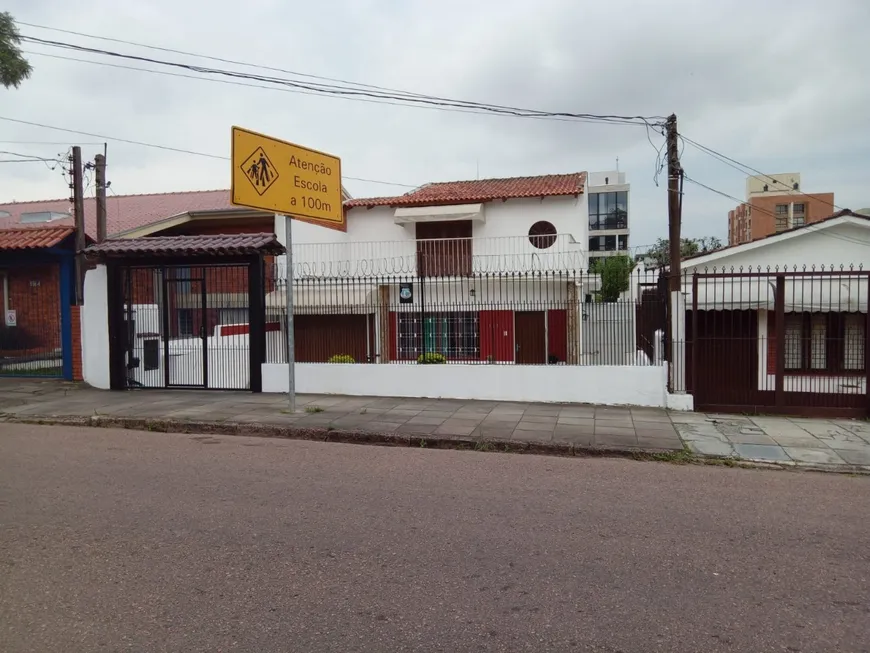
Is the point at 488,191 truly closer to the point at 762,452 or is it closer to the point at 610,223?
the point at 762,452

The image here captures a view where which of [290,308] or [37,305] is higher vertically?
[37,305]

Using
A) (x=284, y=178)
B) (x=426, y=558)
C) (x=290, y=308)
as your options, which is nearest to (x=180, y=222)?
(x=284, y=178)

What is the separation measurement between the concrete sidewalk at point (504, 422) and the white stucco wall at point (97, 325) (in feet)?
3.06

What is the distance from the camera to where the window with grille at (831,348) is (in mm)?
9430

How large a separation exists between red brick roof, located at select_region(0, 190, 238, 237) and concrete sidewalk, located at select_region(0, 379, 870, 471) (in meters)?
11.7

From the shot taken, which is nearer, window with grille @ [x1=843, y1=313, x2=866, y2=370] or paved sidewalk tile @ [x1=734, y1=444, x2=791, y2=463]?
paved sidewalk tile @ [x1=734, y1=444, x2=791, y2=463]

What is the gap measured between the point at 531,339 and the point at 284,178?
5.22 metres

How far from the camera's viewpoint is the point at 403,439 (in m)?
8.01

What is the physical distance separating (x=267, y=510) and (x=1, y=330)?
11700 millimetres

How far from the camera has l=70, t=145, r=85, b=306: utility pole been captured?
1253 cm

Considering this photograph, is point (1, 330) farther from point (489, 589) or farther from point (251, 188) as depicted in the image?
point (489, 589)

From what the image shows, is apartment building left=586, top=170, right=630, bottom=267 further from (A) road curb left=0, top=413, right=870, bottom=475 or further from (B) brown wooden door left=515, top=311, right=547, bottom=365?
(A) road curb left=0, top=413, right=870, bottom=475

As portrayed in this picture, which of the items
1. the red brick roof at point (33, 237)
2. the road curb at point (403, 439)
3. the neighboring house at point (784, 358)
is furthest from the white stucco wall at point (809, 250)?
the red brick roof at point (33, 237)

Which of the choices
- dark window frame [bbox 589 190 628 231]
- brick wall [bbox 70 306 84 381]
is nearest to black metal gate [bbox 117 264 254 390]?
brick wall [bbox 70 306 84 381]
